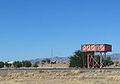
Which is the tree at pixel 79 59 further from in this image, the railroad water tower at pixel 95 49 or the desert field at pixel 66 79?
the desert field at pixel 66 79

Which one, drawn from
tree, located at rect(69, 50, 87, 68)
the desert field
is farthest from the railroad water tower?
the desert field

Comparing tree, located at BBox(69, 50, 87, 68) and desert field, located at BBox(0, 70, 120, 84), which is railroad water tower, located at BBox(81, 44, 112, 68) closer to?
tree, located at BBox(69, 50, 87, 68)

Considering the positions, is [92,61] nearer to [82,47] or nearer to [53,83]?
[82,47]

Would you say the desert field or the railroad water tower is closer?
the desert field

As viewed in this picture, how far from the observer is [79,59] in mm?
85750

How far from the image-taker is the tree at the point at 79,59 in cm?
8544

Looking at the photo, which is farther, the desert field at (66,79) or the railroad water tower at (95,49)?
the railroad water tower at (95,49)

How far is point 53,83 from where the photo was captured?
87.8 feet

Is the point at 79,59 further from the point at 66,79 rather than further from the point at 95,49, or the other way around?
the point at 66,79

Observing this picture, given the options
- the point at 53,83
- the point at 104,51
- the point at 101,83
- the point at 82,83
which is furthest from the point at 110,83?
the point at 104,51

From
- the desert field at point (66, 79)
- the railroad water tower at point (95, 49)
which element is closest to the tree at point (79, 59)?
the railroad water tower at point (95, 49)

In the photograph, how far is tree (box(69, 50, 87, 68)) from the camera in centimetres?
8544

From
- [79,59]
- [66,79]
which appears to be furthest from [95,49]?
[66,79]

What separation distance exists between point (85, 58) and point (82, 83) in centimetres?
6106
